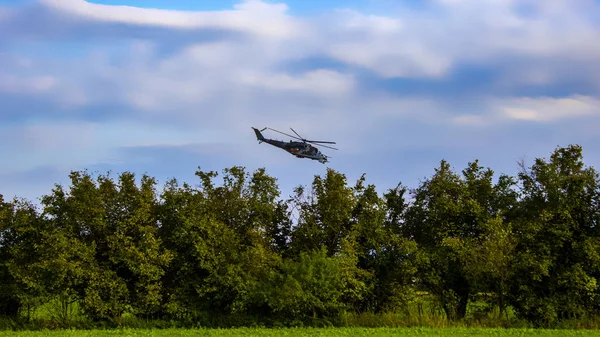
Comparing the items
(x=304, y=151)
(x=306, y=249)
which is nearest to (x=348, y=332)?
(x=306, y=249)

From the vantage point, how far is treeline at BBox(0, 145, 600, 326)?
48844 millimetres

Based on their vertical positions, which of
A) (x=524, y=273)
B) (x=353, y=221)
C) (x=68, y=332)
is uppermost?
(x=353, y=221)

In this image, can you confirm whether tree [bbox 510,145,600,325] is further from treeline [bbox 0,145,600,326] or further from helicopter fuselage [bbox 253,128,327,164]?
helicopter fuselage [bbox 253,128,327,164]

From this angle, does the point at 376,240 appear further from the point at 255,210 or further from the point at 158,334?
the point at 158,334

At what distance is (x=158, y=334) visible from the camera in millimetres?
40219

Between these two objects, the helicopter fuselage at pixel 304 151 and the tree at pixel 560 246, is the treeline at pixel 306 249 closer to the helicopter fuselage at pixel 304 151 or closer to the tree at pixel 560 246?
the tree at pixel 560 246

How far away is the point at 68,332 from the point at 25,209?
49.4 feet

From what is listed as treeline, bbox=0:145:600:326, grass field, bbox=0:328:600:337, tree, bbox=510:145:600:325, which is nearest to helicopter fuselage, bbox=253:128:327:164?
treeline, bbox=0:145:600:326

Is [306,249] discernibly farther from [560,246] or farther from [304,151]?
[560,246]

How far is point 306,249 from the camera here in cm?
5316

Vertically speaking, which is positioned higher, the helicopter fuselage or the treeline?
the helicopter fuselage

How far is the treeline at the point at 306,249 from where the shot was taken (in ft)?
160

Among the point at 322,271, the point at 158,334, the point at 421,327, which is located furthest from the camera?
the point at 322,271

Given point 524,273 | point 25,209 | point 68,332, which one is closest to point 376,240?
point 524,273
